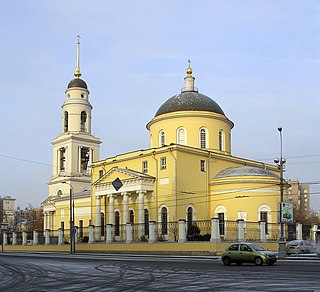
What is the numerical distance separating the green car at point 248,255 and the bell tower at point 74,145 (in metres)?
45.7

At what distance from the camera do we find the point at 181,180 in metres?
50.9

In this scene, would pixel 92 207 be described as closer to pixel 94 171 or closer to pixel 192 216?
pixel 94 171

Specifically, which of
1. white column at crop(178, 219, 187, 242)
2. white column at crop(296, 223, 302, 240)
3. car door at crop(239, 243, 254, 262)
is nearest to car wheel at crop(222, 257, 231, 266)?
car door at crop(239, 243, 254, 262)

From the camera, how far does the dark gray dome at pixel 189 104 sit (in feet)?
189

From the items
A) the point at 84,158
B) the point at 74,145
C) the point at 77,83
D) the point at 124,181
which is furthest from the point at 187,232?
the point at 77,83

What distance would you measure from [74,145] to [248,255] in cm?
4893

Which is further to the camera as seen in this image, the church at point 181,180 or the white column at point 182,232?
the church at point 181,180

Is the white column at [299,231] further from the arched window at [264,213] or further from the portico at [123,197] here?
the portico at [123,197]

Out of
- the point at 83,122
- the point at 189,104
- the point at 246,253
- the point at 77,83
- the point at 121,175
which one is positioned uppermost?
the point at 77,83

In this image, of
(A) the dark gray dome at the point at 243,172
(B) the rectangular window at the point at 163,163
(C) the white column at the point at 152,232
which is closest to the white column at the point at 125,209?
(B) the rectangular window at the point at 163,163

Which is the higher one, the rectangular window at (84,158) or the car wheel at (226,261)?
the rectangular window at (84,158)

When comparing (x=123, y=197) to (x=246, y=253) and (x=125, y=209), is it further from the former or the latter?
(x=246, y=253)

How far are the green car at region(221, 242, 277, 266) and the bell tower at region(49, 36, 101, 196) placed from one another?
45.7 m

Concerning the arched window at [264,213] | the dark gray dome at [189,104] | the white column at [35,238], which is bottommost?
the white column at [35,238]
